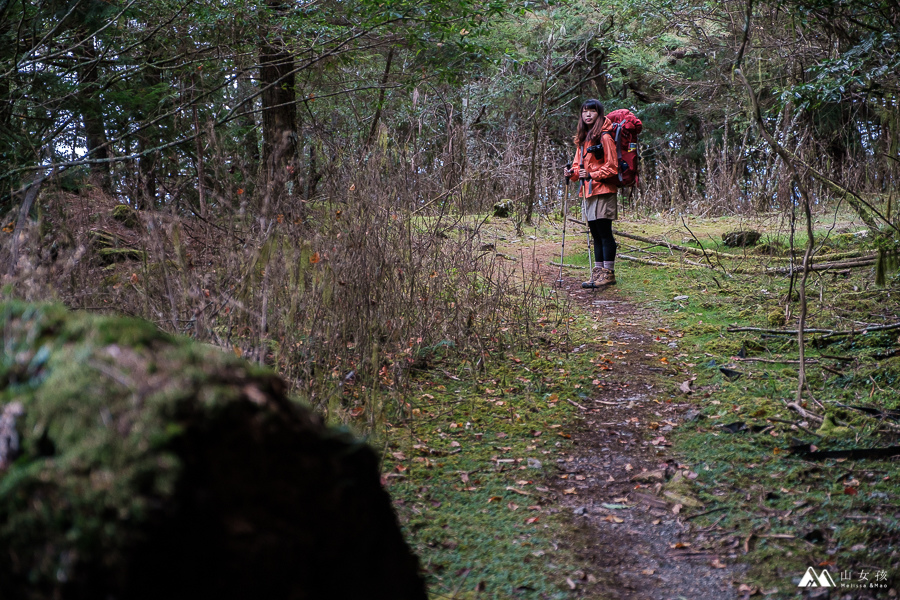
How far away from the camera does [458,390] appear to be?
4664mm

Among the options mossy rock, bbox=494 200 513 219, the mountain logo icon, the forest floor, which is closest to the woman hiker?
the forest floor

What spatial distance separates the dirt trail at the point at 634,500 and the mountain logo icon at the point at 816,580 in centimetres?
23

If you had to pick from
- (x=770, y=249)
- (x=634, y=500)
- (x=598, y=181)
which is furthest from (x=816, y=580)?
(x=770, y=249)

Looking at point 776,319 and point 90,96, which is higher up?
point 90,96

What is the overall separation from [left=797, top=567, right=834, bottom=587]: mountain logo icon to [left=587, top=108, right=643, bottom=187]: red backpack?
5.54m

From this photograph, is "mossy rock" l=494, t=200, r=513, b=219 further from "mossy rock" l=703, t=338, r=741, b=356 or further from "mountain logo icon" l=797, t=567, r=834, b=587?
"mountain logo icon" l=797, t=567, r=834, b=587

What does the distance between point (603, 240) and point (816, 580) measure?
5.72 meters

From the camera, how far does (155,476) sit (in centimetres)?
98

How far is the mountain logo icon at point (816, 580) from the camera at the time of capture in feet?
7.93

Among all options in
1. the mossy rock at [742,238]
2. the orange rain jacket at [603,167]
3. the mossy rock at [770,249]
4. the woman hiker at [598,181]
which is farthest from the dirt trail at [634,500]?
the mossy rock at [742,238]

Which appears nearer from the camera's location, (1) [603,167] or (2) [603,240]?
(1) [603,167]

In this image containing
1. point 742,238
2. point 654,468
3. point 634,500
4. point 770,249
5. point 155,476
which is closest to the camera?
point 155,476

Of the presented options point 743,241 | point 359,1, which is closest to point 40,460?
point 359,1

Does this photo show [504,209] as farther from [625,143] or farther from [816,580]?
[816,580]
